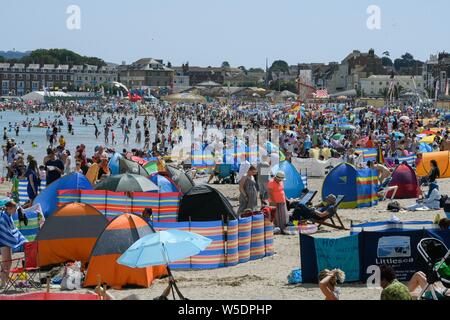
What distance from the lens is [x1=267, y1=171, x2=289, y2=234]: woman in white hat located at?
13.1 meters

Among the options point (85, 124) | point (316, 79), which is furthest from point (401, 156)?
point (316, 79)

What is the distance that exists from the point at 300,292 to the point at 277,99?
101 m

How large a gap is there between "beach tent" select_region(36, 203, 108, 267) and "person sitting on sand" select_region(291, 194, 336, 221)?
356cm

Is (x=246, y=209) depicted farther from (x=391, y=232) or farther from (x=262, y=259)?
(x=391, y=232)

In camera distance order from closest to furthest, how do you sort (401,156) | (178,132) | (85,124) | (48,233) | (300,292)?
1. (300,292)
2. (48,233)
3. (401,156)
4. (178,132)
5. (85,124)

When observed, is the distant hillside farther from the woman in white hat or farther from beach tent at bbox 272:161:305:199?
the woman in white hat

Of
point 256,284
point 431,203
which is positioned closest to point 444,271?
point 256,284

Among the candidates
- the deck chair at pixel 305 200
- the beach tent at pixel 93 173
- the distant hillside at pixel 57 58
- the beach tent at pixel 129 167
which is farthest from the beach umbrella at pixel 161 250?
the distant hillside at pixel 57 58

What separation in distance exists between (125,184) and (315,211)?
3154mm

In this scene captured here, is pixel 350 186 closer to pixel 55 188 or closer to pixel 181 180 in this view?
pixel 181 180

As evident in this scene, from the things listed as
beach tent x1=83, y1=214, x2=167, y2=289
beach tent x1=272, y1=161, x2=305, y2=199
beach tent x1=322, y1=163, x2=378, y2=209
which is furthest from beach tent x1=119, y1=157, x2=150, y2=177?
beach tent x1=83, y1=214, x2=167, y2=289

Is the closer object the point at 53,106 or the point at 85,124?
the point at 85,124

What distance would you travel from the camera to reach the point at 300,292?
9367 mm

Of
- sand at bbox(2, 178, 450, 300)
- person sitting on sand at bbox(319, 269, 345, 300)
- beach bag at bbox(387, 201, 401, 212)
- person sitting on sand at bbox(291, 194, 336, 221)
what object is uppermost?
person sitting on sand at bbox(319, 269, 345, 300)
